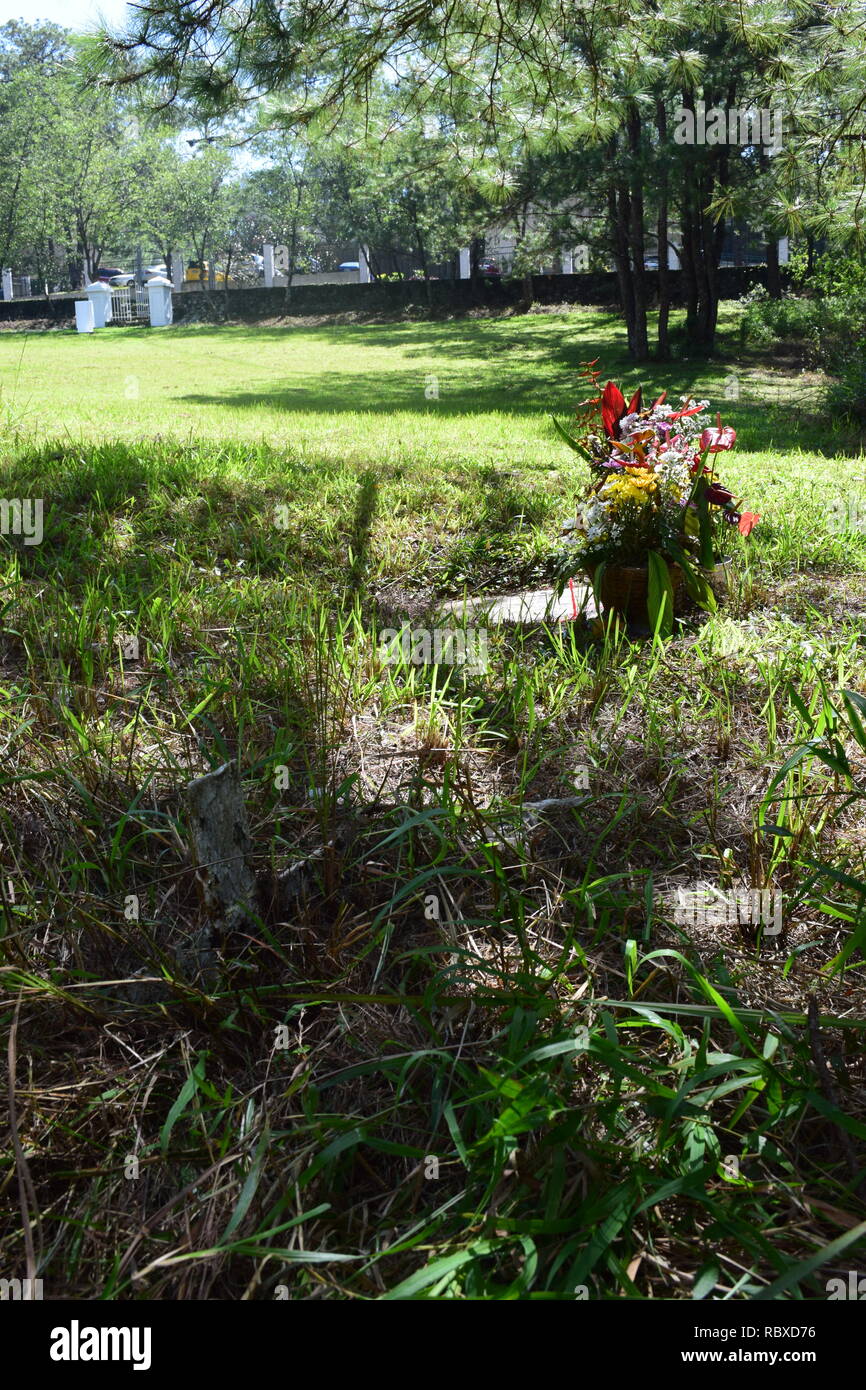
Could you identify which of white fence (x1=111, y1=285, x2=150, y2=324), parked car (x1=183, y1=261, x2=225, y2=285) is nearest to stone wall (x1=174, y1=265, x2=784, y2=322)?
white fence (x1=111, y1=285, x2=150, y2=324)

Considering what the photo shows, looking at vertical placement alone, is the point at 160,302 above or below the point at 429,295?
above

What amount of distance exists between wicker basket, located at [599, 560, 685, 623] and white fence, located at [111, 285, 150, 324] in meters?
34.2

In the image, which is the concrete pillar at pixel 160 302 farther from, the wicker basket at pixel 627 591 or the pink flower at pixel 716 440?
the wicker basket at pixel 627 591

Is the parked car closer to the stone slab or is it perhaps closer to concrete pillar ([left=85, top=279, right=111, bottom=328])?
concrete pillar ([left=85, top=279, right=111, bottom=328])

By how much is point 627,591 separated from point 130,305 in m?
36.4

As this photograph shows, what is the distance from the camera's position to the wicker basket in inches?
140

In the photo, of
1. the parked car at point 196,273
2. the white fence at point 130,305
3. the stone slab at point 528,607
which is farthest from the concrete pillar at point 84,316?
the stone slab at point 528,607

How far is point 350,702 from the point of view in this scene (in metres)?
2.89

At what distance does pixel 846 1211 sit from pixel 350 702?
6.13ft

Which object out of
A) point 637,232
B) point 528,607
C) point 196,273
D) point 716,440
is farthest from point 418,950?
point 196,273

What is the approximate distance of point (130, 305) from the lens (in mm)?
35031

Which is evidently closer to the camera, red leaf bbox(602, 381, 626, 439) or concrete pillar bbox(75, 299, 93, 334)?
red leaf bbox(602, 381, 626, 439)

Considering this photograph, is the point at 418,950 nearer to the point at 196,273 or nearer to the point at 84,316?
the point at 84,316

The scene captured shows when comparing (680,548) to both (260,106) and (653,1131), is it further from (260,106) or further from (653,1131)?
(260,106)
